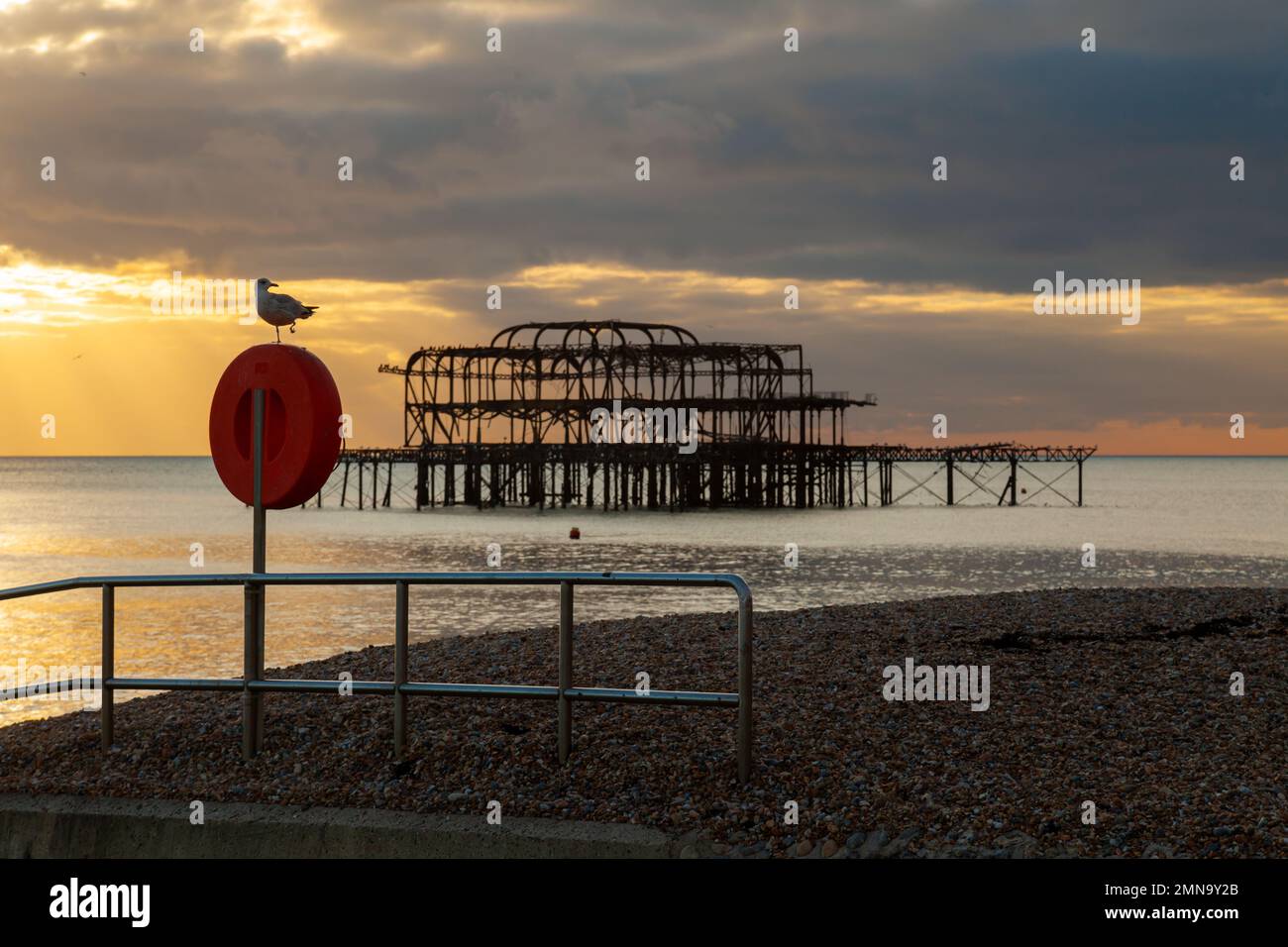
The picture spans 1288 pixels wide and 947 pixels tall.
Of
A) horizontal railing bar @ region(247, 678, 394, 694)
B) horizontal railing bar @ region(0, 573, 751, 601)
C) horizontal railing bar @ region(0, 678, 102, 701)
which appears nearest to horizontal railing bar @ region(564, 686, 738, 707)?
horizontal railing bar @ region(0, 573, 751, 601)

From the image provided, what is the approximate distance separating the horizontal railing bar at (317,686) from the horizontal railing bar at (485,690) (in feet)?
0.43

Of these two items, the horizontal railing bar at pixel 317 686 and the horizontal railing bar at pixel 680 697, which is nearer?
the horizontal railing bar at pixel 680 697

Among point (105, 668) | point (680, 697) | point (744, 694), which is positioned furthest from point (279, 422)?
point (744, 694)

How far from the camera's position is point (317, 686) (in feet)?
24.7

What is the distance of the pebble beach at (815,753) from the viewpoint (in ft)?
20.5

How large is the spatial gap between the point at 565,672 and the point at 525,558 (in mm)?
37973

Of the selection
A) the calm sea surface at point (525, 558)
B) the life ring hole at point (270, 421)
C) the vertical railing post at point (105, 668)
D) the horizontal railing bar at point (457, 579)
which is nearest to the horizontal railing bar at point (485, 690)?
the horizontal railing bar at point (457, 579)

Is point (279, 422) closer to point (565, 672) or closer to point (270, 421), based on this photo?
point (270, 421)

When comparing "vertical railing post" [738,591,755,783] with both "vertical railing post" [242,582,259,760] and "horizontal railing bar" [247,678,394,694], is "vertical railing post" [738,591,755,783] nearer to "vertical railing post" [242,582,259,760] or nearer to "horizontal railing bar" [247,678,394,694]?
"horizontal railing bar" [247,678,394,694]

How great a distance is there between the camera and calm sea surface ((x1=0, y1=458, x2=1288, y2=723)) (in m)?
23.3

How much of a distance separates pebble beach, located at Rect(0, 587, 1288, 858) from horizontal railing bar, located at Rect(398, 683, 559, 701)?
38 cm

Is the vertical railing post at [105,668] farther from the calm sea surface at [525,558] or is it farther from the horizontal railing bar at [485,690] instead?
the calm sea surface at [525,558]

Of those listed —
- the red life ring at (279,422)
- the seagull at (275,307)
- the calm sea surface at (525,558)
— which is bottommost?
the calm sea surface at (525,558)
